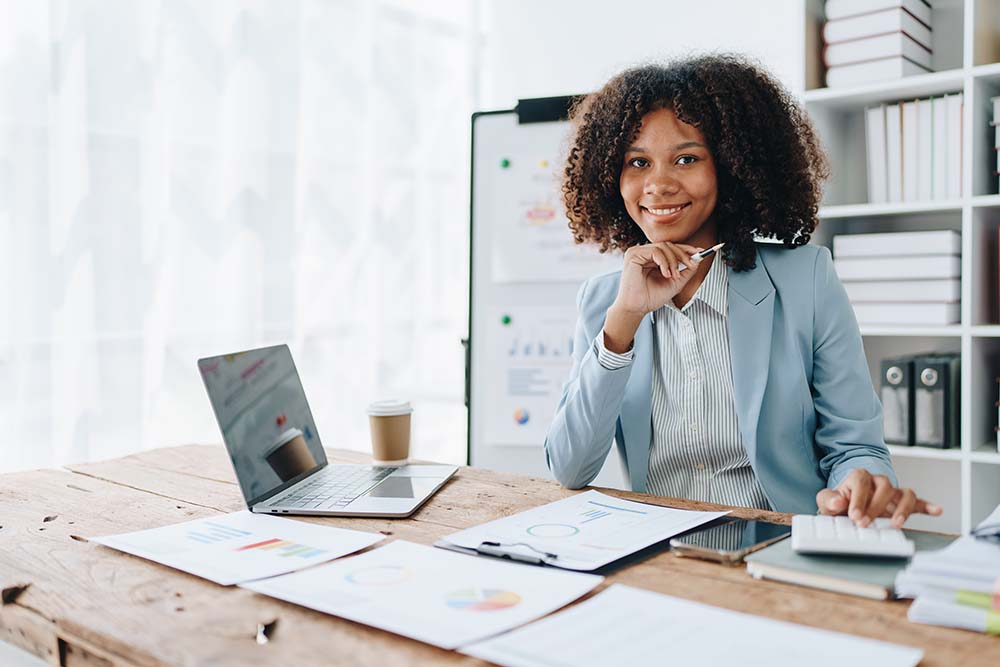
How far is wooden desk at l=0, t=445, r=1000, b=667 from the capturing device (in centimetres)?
73

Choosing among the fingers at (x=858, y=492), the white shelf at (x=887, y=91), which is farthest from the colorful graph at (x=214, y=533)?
the white shelf at (x=887, y=91)

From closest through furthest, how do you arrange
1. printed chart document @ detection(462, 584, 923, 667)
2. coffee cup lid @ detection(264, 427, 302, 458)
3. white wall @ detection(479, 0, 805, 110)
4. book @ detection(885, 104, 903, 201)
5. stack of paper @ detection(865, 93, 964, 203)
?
printed chart document @ detection(462, 584, 923, 667)
coffee cup lid @ detection(264, 427, 302, 458)
stack of paper @ detection(865, 93, 964, 203)
book @ detection(885, 104, 903, 201)
white wall @ detection(479, 0, 805, 110)

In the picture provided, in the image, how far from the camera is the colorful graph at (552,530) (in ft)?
3.44

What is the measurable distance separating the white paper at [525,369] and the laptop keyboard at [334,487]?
1281 mm

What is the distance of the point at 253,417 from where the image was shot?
1277 millimetres

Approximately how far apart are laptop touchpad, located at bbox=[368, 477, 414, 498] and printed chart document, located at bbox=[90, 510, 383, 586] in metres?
0.17

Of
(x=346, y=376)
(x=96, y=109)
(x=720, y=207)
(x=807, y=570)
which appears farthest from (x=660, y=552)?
(x=346, y=376)

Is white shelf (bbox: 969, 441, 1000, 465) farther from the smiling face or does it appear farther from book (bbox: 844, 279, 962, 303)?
the smiling face

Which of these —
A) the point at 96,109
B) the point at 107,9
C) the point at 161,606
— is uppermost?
the point at 107,9

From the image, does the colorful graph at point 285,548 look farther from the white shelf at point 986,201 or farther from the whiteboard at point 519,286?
the white shelf at point 986,201

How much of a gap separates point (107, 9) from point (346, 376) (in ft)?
4.57

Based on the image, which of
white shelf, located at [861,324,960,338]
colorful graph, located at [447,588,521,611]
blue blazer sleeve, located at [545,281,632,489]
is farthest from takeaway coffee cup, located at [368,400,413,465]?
white shelf, located at [861,324,960,338]

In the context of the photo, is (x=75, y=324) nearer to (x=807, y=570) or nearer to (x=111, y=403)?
(x=111, y=403)

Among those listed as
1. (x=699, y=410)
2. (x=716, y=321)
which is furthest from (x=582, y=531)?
(x=716, y=321)
